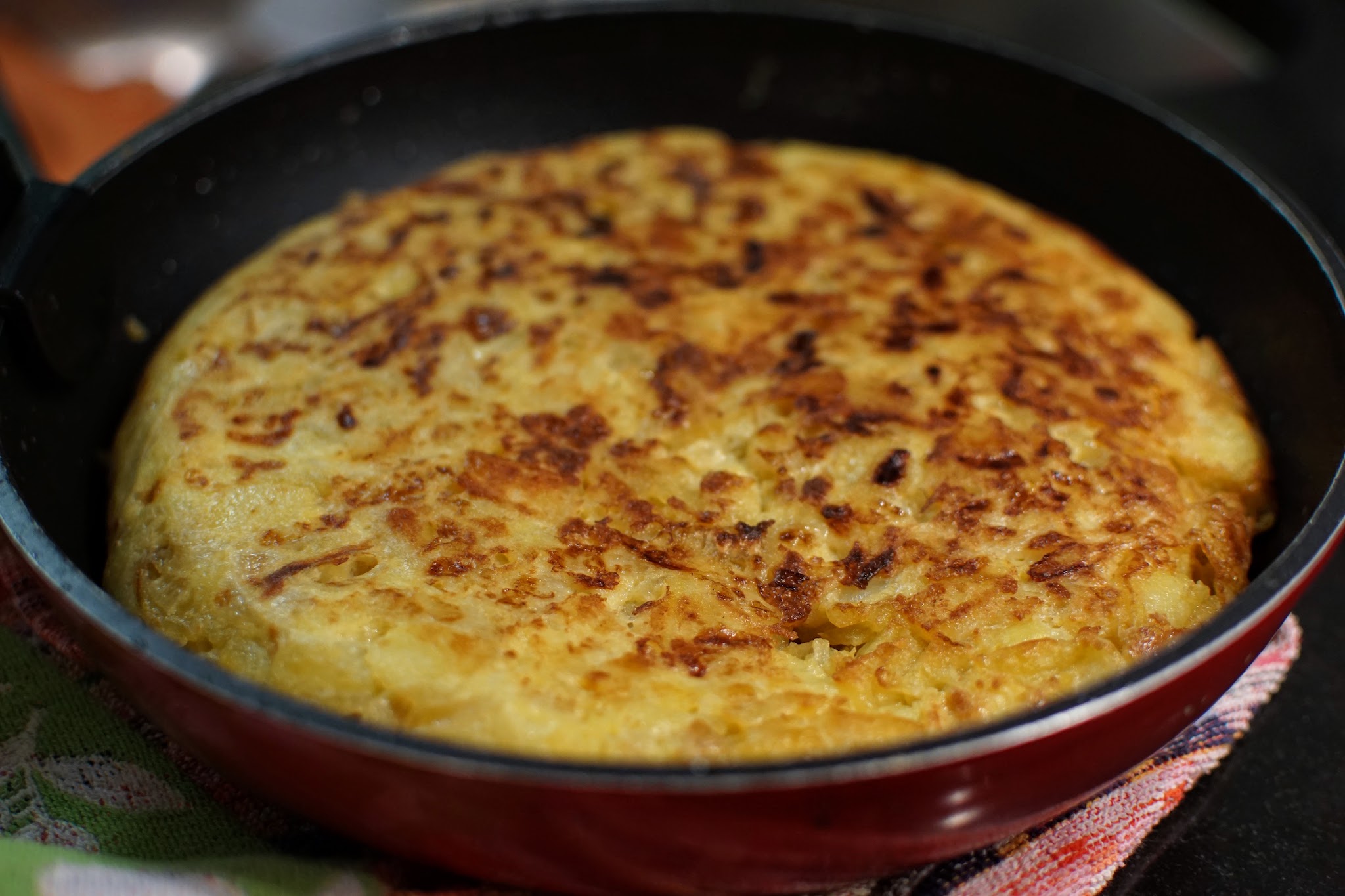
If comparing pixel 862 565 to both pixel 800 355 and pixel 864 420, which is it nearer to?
pixel 864 420

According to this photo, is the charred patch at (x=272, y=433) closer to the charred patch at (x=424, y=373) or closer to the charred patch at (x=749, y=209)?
the charred patch at (x=424, y=373)

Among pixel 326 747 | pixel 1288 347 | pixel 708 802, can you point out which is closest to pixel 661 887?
pixel 708 802

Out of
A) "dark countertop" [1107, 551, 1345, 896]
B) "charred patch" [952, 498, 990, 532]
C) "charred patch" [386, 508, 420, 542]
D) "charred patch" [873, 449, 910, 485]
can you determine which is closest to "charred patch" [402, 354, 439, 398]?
"charred patch" [386, 508, 420, 542]

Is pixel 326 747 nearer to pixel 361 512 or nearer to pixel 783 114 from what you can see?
pixel 361 512

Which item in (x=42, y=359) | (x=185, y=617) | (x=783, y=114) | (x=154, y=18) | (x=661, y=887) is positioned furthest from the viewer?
(x=154, y=18)

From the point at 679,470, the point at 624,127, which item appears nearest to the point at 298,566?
the point at 679,470

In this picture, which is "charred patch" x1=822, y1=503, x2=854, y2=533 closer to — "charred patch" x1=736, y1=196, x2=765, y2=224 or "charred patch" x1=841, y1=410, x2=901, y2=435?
"charred patch" x1=841, y1=410, x2=901, y2=435

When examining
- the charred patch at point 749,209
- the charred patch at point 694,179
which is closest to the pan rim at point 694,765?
the charred patch at point 749,209
